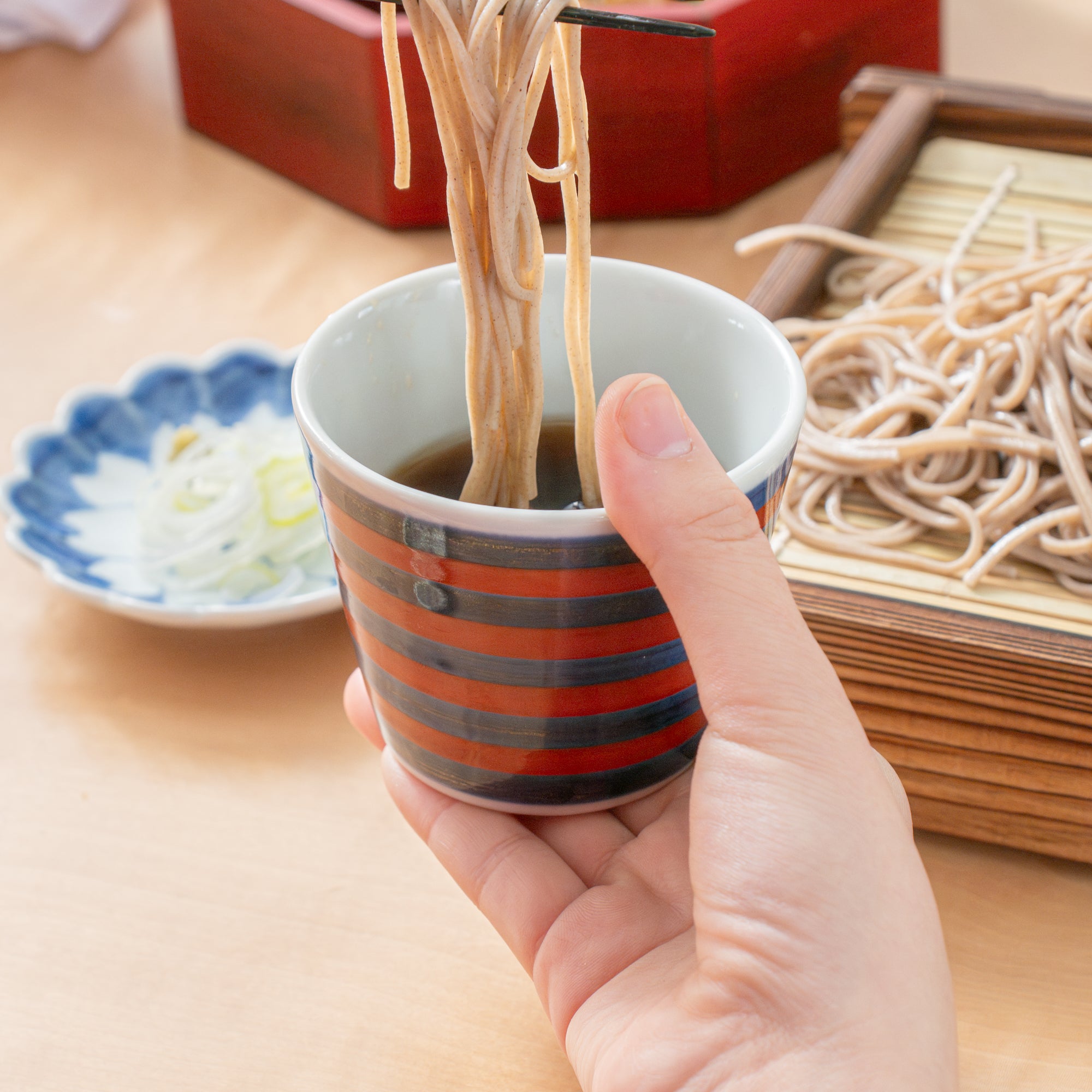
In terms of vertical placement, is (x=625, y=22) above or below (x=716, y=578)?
above

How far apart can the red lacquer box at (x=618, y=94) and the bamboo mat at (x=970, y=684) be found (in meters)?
0.46

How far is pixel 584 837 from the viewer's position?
1.52 feet

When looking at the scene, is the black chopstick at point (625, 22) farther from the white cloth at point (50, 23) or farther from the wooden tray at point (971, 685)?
the white cloth at point (50, 23)

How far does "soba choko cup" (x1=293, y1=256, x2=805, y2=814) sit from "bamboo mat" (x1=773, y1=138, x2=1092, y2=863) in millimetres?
103

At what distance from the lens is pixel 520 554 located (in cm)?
33

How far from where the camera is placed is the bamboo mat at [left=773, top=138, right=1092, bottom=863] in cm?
47

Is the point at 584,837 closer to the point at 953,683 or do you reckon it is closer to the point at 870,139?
the point at 953,683

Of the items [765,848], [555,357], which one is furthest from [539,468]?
[765,848]

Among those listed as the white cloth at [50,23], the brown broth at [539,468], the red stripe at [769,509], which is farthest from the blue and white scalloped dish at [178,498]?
the white cloth at [50,23]

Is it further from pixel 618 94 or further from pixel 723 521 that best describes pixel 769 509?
pixel 618 94

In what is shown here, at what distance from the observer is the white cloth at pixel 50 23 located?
1.21 meters

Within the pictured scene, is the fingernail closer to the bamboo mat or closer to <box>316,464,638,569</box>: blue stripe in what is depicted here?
<box>316,464,638,569</box>: blue stripe

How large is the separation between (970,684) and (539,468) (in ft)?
0.63

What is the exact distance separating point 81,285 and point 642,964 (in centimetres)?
75
